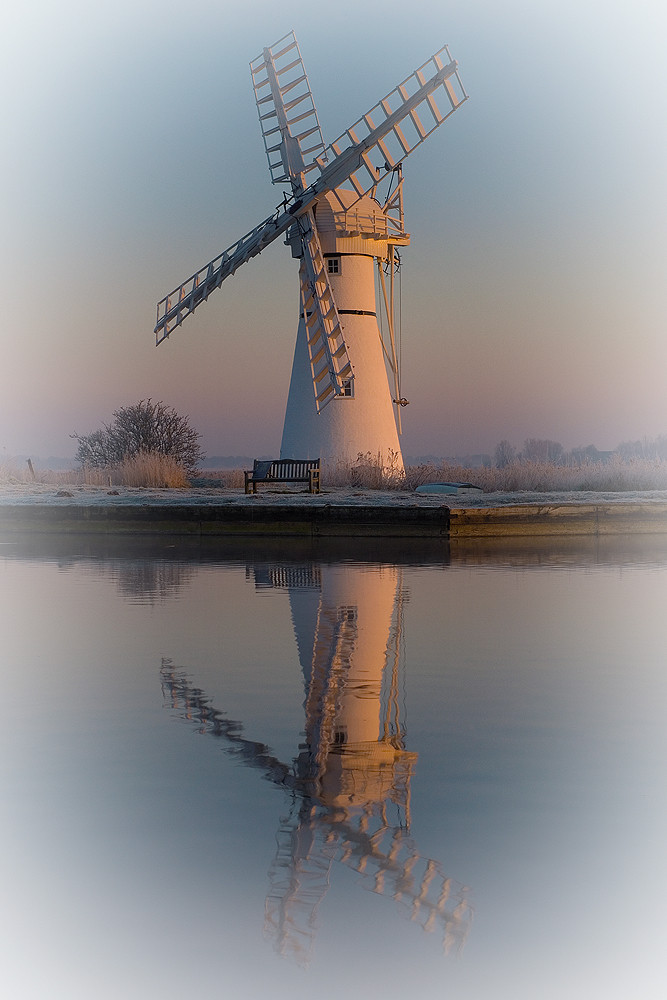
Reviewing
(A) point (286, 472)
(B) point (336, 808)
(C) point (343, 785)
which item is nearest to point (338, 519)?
(A) point (286, 472)

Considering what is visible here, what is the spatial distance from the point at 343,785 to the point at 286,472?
67.5 feet

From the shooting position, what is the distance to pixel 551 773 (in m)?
4.57

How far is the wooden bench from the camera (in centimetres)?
2411

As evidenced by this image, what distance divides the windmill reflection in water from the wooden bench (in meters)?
15.7

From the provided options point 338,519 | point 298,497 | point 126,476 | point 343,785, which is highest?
point 126,476

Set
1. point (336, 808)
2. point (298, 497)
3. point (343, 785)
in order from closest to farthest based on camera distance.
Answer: point (336, 808), point (343, 785), point (298, 497)

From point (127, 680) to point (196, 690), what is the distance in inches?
20.6

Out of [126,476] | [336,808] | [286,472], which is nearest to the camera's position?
[336,808]

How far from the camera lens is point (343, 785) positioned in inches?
171

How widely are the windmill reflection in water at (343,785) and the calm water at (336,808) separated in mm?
11

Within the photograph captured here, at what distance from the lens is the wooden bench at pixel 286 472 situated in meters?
24.1

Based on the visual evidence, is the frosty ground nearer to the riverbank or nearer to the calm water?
the riverbank

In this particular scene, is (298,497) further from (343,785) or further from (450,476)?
(343,785)

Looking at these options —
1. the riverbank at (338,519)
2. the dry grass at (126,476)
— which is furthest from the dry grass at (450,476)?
the riverbank at (338,519)
